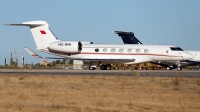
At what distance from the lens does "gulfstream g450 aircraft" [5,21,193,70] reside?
157 feet

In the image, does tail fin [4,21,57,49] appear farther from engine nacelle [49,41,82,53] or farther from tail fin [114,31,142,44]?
tail fin [114,31,142,44]

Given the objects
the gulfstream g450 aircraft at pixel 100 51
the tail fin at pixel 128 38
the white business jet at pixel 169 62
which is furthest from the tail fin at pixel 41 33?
the tail fin at pixel 128 38

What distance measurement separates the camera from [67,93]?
55.3 feet

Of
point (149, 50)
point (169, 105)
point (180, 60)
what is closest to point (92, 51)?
point (149, 50)

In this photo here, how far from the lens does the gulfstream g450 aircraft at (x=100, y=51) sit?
157 feet

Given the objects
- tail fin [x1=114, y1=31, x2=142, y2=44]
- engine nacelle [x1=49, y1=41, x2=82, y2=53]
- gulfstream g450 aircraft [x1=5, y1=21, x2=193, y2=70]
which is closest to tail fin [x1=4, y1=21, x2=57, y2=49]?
gulfstream g450 aircraft [x1=5, y1=21, x2=193, y2=70]

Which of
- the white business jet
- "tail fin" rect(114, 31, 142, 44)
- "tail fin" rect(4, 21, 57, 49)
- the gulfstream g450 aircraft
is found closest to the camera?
the gulfstream g450 aircraft

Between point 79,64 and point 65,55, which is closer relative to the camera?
point 65,55

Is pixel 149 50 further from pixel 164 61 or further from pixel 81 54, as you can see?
pixel 81 54

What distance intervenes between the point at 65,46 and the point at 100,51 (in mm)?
3812

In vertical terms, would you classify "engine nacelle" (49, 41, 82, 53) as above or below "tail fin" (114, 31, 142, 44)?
below

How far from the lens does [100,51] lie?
48.6 meters

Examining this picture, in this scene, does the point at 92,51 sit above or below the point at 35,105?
above

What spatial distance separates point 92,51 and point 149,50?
19.7 feet
